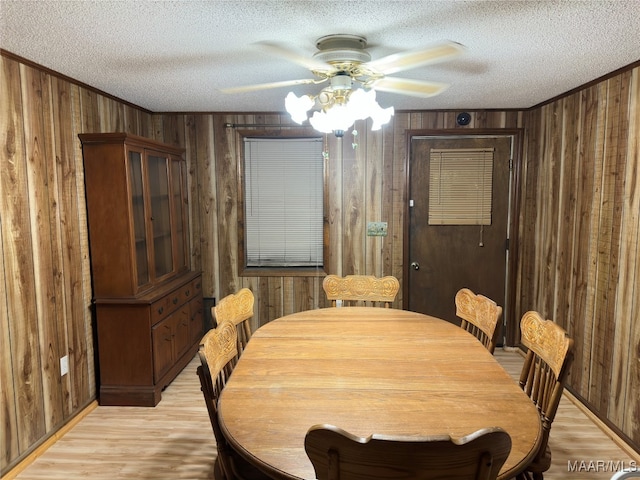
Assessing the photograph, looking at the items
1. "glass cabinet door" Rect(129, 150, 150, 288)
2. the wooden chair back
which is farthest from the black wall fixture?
the wooden chair back

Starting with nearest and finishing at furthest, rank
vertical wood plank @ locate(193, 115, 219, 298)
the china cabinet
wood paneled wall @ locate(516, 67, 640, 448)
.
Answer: wood paneled wall @ locate(516, 67, 640, 448) < the china cabinet < vertical wood plank @ locate(193, 115, 219, 298)

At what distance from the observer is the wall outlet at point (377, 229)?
3.94 m

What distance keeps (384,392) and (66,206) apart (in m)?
2.30

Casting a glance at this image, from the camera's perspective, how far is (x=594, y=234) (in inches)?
112

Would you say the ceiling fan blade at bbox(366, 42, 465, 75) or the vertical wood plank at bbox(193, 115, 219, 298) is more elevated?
the ceiling fan blade at bbox(366, 42, 465, 75)

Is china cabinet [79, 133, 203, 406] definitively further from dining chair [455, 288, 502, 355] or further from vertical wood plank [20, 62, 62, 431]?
dining chair [455, 288, 502, 355]

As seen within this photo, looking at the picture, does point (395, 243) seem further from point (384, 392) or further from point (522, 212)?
point (384, 392)

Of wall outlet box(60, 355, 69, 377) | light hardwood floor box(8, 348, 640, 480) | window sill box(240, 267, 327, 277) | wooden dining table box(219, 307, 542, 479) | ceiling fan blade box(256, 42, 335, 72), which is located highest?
ceiling fan blade box(256, 42, 335, 72)

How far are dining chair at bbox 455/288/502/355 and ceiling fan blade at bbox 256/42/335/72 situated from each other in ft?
4.71

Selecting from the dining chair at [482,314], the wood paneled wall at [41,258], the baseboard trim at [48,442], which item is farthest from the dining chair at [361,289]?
the baseboard trim at [48,442]

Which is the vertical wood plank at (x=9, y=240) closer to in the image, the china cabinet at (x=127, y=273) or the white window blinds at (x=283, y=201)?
the china cabinet at (x=127, y=273)

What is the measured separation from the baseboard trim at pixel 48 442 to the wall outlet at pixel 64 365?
33cm

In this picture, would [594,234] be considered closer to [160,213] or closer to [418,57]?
[418,57]

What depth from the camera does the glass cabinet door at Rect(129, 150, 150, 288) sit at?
9.68 ft
